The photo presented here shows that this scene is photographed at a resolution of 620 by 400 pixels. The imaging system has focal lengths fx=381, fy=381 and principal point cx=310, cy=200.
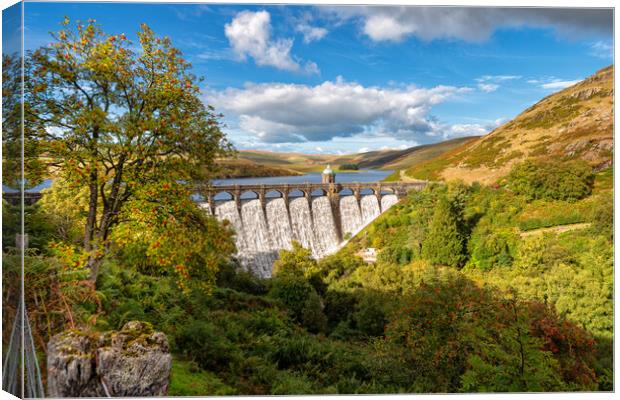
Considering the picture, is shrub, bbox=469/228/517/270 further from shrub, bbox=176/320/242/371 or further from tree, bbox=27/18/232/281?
tree, bbox=27/18/232/281

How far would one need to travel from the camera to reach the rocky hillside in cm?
821

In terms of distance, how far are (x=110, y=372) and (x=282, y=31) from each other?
6332mm

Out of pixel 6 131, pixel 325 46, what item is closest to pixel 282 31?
pixel 325 46

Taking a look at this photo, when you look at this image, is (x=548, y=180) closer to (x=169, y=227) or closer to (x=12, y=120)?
(x=169, y=227)

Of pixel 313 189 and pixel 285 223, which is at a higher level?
pixel 313 189

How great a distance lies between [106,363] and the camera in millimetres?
3891

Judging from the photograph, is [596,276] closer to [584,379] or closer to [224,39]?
[584,379]

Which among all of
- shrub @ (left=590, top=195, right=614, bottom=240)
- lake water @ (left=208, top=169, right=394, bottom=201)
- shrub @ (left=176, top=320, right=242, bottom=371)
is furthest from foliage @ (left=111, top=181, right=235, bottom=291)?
shrub @ (left=590, top=195, right=614, bottom=240)

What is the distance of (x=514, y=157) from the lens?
41.4ft

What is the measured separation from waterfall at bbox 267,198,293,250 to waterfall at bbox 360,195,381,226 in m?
2.91

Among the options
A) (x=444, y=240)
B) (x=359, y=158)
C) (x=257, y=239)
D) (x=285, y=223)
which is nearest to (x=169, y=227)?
(x=359, y=158)

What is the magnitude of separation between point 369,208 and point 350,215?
232cm

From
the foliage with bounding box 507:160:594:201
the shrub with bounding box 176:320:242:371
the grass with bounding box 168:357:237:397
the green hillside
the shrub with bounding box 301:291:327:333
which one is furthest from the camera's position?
the shrub with bounding box 301:291:327:333

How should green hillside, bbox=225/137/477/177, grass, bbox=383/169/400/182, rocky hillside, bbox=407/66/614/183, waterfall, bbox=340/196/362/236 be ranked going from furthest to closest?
waterfall, bbox=340/196/362/236 → grass, bbox=383/169/400/182 → green hillside, bbox=225/137/477/177 → rocky hillside, bbox=407/66/614/183
